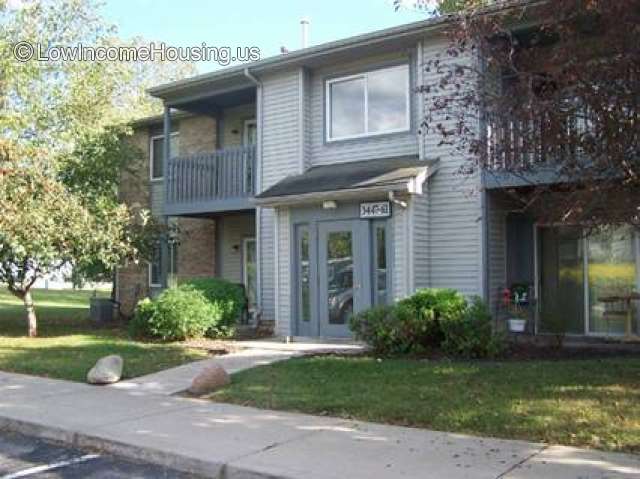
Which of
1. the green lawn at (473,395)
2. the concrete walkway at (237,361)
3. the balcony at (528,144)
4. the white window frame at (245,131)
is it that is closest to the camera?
the balcony at (528,144)

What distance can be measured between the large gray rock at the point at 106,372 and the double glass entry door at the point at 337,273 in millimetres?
4758

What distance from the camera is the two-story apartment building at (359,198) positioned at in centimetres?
1396

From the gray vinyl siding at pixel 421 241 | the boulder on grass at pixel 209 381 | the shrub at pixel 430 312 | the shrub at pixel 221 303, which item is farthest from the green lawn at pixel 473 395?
the shrub at pixel 221 303

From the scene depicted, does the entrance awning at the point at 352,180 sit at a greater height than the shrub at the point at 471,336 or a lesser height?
greater

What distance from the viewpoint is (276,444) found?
271 inches

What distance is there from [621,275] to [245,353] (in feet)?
23.4

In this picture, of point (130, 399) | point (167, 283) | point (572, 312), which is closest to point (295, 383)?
point (130, 399)

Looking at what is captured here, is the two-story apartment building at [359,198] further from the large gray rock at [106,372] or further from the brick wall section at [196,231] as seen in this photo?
the large gray rock at [106,372]

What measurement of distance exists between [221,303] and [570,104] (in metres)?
9.90

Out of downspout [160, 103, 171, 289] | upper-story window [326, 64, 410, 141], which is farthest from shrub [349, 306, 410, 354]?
downspout [160, 103, 171, 289]

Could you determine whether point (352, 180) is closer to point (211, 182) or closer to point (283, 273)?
point (283, 273)

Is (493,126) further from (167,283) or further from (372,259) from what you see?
(167,283)

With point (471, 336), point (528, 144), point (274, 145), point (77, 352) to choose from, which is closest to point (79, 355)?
point (77, 352)

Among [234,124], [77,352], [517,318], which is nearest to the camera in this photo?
[77,352]
